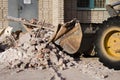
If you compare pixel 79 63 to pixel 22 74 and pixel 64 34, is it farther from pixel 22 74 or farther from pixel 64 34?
pixel 22 74

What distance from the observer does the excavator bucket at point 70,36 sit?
1027 cm

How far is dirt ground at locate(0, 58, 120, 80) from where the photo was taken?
8664 millimetres

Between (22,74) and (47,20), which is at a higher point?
(47,20)

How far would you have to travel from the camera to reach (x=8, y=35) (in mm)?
12312

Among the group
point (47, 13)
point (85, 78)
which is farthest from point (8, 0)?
point (85, 78)

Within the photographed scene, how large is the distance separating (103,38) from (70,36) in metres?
1.04

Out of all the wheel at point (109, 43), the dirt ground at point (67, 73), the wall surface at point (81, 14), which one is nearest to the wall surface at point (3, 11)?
the wall surface at point (81, 14)

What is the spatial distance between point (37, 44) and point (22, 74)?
160 cm

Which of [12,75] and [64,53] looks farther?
[64,53]

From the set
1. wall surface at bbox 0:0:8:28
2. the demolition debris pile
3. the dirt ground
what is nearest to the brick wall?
wall surface at bbox 0:0:8:28

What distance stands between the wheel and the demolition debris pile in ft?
2.64

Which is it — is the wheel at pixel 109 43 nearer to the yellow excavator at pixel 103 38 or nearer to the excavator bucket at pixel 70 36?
the yellow excavator at pixel 103 38

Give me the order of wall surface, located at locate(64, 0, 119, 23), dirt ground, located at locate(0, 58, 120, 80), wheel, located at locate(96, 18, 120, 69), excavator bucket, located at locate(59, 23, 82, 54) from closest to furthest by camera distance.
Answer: dirt ground, located at locate(0, 58, 120, 80)
wheel, located at locate(96, 18, 120, 69)
excavator bucket, located at locate(59, 23, 82, 54)
wall surface, located at locate(64, 0, 119, 23)

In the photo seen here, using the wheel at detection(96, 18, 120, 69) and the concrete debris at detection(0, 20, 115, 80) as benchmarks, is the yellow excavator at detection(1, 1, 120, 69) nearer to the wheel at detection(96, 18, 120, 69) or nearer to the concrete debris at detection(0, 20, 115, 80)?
the wheel at detection(96, 18, 120, 69)
